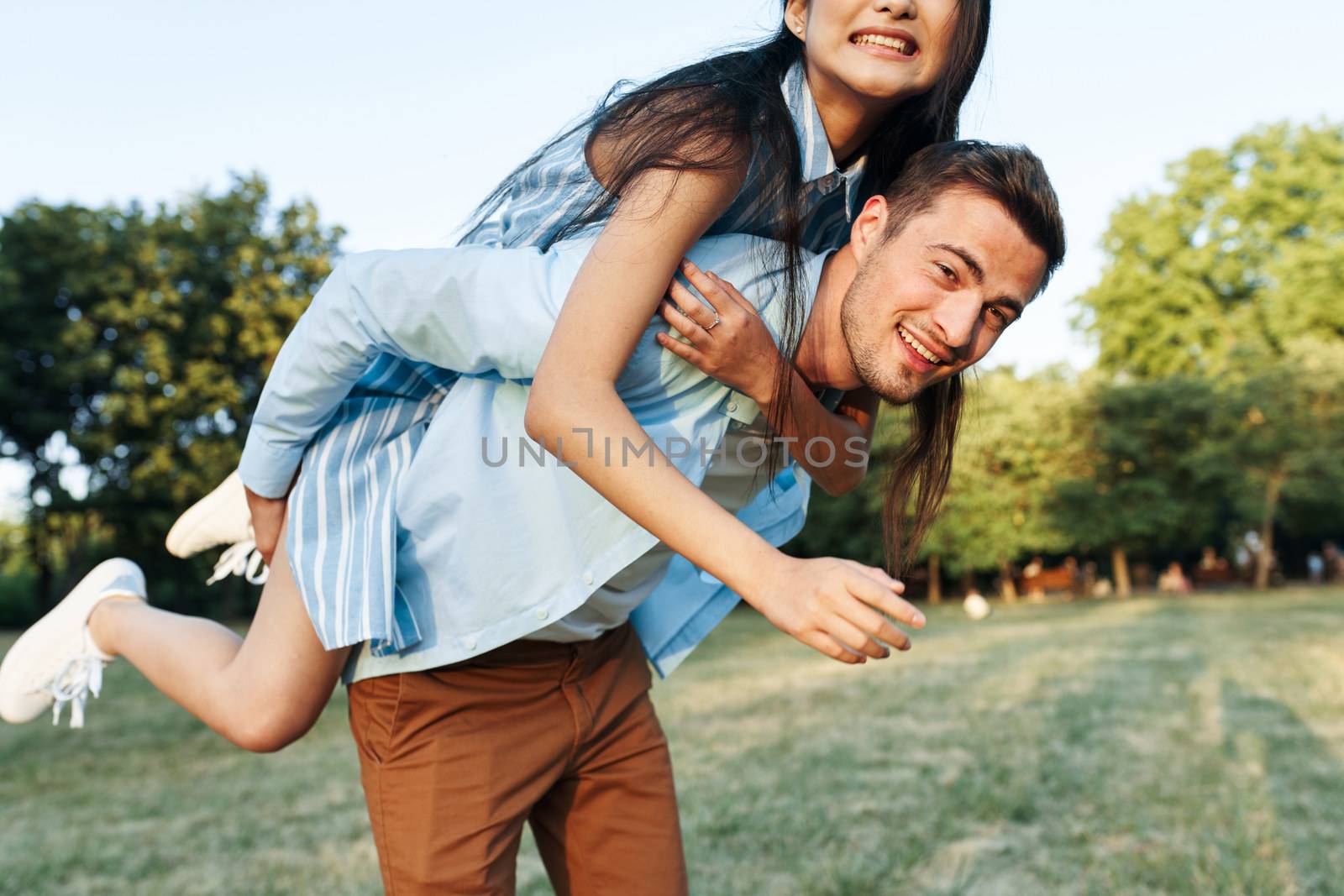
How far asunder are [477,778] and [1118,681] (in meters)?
7.77

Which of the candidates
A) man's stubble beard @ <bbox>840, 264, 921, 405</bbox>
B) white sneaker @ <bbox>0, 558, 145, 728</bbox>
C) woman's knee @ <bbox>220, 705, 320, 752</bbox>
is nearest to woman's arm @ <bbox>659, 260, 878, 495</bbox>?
man's stubble beard @ <bbox>840, 264, 921, 405</bbox>

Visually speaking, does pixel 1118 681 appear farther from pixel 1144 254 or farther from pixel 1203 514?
pixel 1144 254

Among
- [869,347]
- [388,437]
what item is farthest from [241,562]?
[869,347]

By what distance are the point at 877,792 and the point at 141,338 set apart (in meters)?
17.4

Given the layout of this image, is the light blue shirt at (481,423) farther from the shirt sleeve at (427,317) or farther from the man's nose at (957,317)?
the man's nose at (957,317)

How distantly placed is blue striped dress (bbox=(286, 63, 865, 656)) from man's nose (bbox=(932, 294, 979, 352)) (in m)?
0.30

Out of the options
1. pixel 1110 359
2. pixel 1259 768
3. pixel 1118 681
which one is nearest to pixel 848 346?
pixel 1259 768

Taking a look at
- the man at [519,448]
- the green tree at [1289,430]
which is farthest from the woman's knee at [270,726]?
the green tree at [1289,430]

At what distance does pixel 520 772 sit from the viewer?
1.83 metres

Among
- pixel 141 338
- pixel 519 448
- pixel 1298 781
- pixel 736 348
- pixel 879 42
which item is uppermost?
pixel 141 338

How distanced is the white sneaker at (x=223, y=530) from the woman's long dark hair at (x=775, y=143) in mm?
943

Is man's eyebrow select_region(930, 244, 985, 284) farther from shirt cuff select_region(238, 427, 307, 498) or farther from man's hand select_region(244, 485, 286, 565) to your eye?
man's hand select_region(244, 485, 286, 565)

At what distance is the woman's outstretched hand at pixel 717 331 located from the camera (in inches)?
60.1

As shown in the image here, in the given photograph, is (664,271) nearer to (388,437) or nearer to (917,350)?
(917,350)
